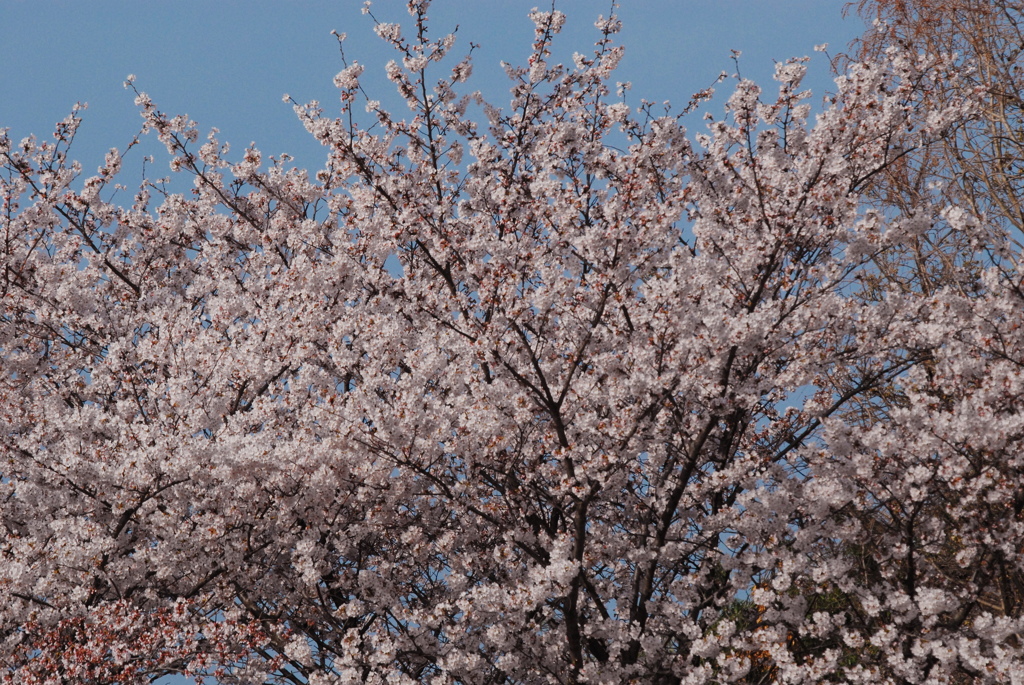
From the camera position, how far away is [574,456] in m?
8.83

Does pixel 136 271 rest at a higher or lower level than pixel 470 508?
higher

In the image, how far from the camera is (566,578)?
8.37 m

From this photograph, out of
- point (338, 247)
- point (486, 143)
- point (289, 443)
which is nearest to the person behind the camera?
point (289, 443)

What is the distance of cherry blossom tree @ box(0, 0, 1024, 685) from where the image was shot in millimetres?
8719

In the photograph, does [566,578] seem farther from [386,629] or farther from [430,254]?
[430,254]

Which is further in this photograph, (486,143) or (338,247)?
(486,143)

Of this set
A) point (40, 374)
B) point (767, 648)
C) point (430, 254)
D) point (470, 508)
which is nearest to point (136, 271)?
point (40, 374)

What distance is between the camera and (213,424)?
10109 millimetres

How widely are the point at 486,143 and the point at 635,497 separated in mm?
5303

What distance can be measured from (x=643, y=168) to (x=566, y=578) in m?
4.87

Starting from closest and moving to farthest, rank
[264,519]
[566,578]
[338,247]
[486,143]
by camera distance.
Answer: [566,578], [264,519], [338,247], [486,143]

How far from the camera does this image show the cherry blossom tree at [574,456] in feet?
28.6

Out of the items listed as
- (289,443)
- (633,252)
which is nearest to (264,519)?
(289,443)

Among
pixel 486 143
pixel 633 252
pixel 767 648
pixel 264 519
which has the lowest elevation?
pixel 767 648
